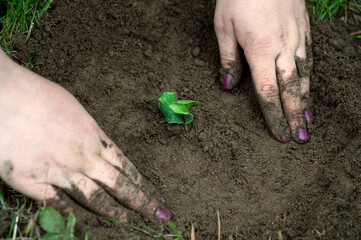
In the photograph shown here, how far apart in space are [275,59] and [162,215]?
0.99 m

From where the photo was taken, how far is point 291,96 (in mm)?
1901

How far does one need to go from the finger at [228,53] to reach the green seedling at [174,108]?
280mm

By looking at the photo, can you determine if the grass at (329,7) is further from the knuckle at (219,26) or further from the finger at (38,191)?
the finger at (38,191)

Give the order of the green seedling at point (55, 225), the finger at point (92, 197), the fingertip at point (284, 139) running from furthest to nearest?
the fingertip at point (284, 139) → the finger at point (92, 197) → the green seedling at point (55, 225)

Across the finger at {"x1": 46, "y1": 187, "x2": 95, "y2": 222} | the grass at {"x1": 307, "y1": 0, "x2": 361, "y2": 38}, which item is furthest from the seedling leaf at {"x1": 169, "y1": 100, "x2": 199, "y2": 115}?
the grass at {"x1": 307, "y1": 0, "x2": 361, "y2": 38}

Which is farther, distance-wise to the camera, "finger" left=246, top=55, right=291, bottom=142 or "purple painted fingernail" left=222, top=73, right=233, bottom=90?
"purple painted fingernail" left=222, top=73, right=233, bottom=90

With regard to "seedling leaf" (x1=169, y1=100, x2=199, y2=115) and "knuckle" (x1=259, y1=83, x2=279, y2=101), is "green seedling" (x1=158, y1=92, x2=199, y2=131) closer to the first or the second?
"seedling leaf" (x1=169, y1=100, x2=199, y2=115)

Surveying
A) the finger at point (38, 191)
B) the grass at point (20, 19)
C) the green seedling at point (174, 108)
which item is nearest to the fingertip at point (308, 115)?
the green seedling at point (174, 108)

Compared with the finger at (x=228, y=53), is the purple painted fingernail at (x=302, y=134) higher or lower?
lower

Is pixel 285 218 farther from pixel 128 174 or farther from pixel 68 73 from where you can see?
pixel 68 73

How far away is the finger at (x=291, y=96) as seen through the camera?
1904 mm

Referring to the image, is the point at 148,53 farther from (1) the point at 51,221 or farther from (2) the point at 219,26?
(1) the point at 51,221

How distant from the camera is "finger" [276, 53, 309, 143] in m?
1.90

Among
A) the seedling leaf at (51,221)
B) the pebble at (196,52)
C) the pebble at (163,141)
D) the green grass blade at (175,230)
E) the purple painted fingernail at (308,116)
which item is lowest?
the purple painted fingernail at (308,116)
